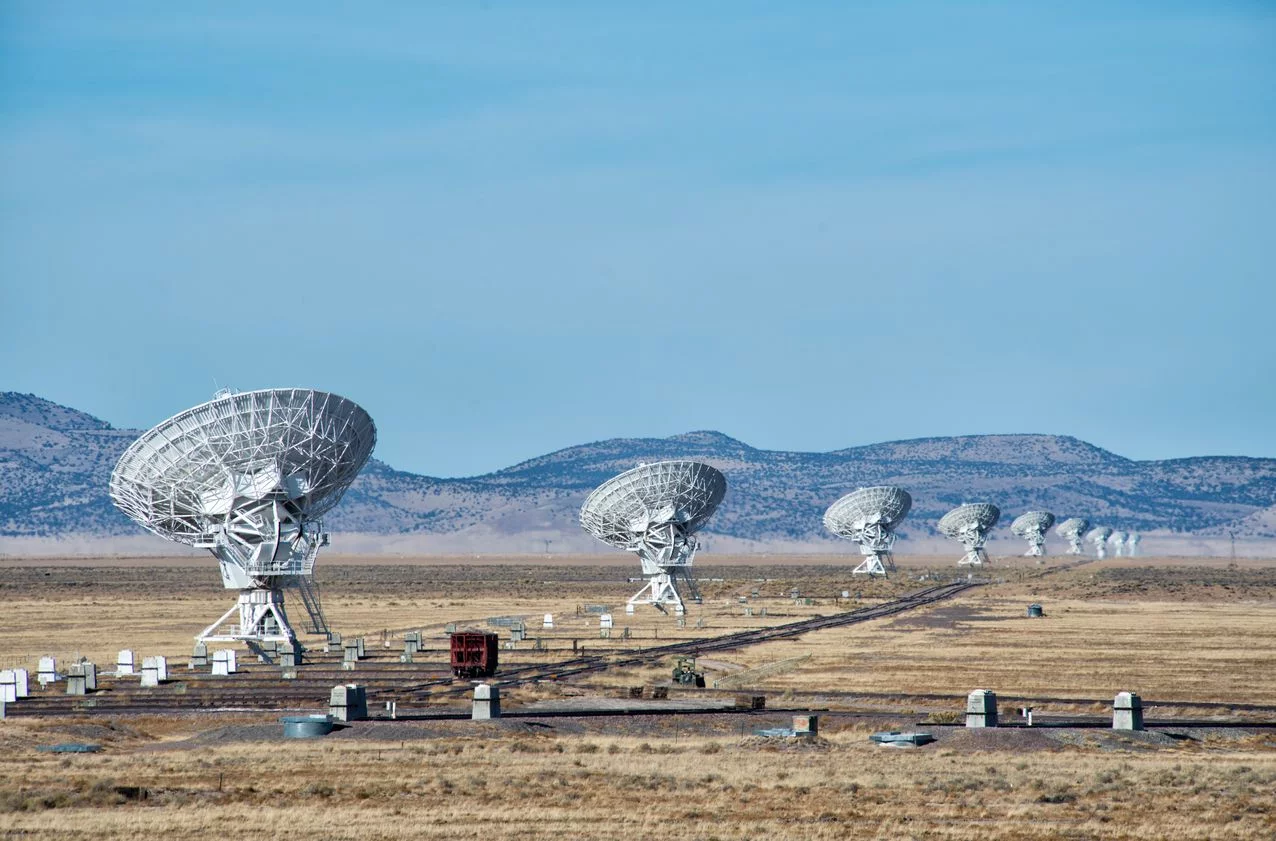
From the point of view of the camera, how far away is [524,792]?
33.1m

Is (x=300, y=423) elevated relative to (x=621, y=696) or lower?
elevated

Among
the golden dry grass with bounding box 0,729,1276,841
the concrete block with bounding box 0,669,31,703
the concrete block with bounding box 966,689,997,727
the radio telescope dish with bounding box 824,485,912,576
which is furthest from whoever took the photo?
the radio telescope dish with bounding box 824,485,912,576

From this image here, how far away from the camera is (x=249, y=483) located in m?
63.1

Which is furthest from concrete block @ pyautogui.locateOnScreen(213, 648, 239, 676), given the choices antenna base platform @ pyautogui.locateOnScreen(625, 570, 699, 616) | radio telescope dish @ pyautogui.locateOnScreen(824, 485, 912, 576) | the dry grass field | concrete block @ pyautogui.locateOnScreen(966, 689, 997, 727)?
radio telescope dish @ pyautogui.locateOnScreen(824, 485, 912, 576)

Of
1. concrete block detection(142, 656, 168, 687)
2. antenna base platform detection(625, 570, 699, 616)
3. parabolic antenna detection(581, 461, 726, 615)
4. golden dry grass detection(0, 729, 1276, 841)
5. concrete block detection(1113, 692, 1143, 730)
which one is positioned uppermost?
parabolic antenna detection(581, 461, 726, 615)

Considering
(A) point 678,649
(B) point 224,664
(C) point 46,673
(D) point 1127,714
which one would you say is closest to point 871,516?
(A) point 678,649

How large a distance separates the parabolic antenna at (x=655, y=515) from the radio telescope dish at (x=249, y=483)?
114ft

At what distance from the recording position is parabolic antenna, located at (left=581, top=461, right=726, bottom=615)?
322ft

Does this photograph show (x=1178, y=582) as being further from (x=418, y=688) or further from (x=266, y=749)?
(x=266, y=749)

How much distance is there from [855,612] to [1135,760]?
204ft

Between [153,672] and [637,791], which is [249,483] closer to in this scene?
[153,672]

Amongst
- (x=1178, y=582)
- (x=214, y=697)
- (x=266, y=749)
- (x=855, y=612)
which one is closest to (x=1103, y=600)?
(x=855, y=612)

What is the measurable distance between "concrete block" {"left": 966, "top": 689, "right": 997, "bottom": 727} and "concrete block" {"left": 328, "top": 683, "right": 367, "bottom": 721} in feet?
45.7

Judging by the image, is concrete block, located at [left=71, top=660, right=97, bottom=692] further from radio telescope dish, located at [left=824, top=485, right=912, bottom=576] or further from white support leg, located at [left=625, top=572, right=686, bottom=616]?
radio telescope dish, located at [left=824, top=485, right=912, bottom=576]
